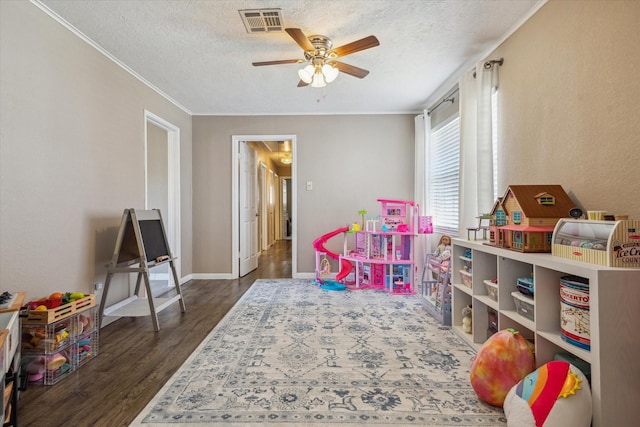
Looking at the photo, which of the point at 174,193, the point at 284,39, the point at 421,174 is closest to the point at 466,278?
the point at 421,174

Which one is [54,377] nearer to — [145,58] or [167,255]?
[167,255]

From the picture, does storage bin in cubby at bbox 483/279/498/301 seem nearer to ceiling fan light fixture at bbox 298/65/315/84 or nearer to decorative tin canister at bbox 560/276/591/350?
decorative tin canister at bbox 560/276/591/350

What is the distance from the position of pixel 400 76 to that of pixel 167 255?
3.02 metres

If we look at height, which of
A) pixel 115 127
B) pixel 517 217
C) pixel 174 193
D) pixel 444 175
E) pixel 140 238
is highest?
pixel 115 127

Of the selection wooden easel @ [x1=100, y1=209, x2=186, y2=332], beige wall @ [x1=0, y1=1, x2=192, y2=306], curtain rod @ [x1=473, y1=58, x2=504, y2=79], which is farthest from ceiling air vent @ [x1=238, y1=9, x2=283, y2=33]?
wooden easel @ [x1=100, y1=209, x2=186, y2=332]

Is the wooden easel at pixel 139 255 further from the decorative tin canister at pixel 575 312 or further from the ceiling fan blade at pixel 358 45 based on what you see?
the decorative tin canister at pixel 575 312

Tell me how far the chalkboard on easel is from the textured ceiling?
1.44 meters

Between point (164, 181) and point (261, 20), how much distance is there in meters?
3.29

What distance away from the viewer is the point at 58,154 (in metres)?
2.26

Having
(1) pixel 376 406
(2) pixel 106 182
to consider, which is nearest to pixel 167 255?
(2) pixel 106 182

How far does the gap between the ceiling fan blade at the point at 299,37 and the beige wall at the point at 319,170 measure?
2102 millimetres

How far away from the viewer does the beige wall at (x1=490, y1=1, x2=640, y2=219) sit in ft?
4.92

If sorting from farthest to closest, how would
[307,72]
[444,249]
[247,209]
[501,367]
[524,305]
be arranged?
1. [247,209]
2. [444,249]
3. [307,72]
4. [524,305]
5. [501,367]

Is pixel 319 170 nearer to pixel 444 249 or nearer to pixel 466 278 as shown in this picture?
pixel 444 249
